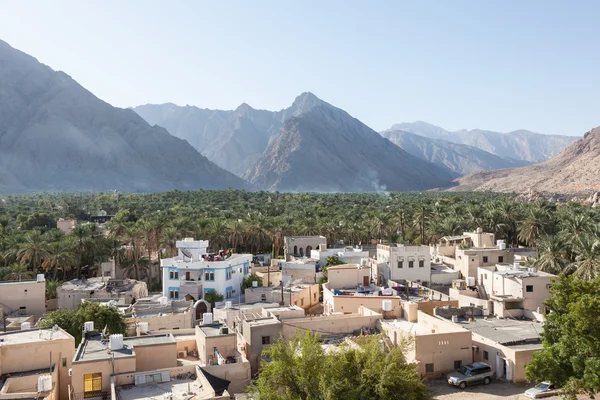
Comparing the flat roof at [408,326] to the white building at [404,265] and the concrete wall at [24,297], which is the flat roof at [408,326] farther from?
the concrete wall at [24,297]

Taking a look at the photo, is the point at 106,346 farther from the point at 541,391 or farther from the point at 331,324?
the point at 541,391

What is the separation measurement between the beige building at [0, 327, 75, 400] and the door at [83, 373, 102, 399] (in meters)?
1.06

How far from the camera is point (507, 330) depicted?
27672 mm

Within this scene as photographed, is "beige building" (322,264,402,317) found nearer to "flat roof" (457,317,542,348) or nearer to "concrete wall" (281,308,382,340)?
"concrete wall" (281,308,382,340)

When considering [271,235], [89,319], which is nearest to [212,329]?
[89,319]

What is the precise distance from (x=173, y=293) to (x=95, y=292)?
18.5 feet

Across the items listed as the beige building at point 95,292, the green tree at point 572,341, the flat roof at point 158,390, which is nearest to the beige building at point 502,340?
the green tree at point 572,341

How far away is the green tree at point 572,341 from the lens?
59.5ft

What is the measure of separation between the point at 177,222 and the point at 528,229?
3712 cm

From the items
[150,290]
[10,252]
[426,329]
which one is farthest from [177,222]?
[426,329]

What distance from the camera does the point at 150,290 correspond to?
51625 millimetres

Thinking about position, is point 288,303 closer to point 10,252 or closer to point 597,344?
point 597,344

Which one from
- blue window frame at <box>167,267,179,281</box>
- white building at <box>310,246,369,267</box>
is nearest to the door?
blue window frame at <box>167,267,179,281</box>

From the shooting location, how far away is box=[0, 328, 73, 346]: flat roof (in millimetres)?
21844
